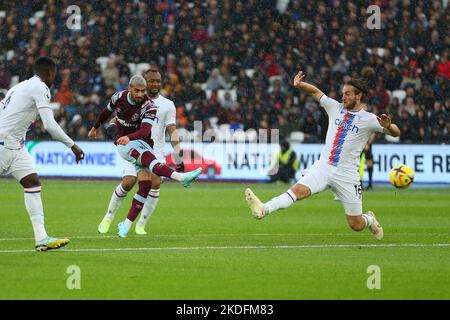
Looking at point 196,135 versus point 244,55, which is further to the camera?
point 244,55

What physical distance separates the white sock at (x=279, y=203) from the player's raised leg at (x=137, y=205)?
253 centimetres

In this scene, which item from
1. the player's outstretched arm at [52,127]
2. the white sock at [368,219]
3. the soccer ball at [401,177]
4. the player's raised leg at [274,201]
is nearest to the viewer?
the player's outstretched arm at [52,127]

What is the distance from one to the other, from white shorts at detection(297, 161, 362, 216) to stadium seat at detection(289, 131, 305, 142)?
59.3ft

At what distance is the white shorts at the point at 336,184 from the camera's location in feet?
44.9

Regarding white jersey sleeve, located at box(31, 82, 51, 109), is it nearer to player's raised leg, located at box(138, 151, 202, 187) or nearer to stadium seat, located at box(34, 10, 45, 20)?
player's raised leg, located at box(138, 151, 202, 187)

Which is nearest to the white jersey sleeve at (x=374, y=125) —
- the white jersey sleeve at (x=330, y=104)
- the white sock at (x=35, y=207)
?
the white jersey sleeve at (x=330, y=104)

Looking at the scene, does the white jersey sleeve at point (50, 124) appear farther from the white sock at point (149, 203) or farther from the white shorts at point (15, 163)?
the white sock at point (149, 203)

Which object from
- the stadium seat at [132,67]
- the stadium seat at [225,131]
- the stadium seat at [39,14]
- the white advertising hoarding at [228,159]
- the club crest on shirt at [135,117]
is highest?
the stadium seat at [39,14]

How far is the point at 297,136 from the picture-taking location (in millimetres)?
32094

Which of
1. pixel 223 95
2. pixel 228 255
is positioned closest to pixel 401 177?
pixel 228 255

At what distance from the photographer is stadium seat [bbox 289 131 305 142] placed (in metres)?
32.0

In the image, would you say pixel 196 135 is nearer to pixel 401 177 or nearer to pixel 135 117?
pixel 401 177

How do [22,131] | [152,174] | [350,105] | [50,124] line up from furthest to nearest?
1. [152,174]
2. [350,105]
3. [22,131]
4. [50,124]

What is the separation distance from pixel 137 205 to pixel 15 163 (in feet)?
10.2
